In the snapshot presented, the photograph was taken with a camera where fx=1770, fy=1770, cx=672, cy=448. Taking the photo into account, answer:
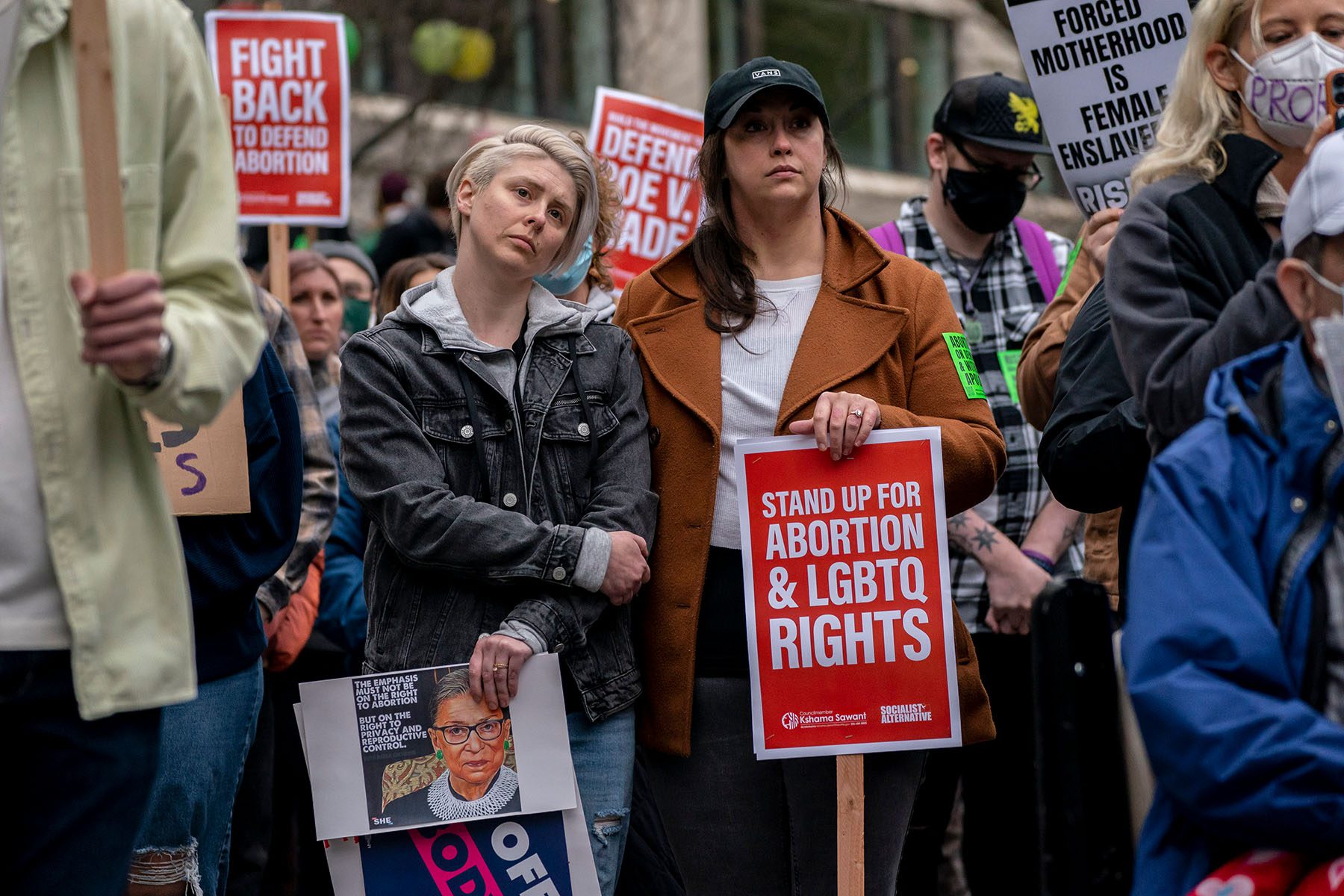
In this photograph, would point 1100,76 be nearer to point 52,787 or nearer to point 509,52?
point 52,787

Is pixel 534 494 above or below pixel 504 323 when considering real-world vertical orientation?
below

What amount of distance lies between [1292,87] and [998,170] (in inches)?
86.3

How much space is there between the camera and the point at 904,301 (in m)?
3.89

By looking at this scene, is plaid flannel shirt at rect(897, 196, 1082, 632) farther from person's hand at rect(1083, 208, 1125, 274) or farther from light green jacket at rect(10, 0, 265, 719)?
light green jacket at rect(10, 0, 265, 719)

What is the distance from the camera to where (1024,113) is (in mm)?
5332

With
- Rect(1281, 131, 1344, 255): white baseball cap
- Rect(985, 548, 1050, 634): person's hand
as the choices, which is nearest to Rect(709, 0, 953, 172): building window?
Rect(985, 548, 1050, 634): person's hand

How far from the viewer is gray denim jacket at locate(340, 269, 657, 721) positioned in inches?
141

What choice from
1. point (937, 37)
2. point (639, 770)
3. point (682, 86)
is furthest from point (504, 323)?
point (937, 37)

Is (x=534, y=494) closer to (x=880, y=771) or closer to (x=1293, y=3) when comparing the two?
(x=880, y=771)

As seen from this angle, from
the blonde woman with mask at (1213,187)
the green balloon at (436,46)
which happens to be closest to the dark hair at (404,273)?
the blonde woman with mask at (1213,187)

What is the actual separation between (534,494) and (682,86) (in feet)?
69.6

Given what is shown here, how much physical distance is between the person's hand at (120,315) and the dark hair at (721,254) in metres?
1.75

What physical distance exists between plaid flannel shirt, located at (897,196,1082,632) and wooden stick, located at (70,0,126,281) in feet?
9.97

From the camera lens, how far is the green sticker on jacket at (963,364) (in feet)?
12.7
